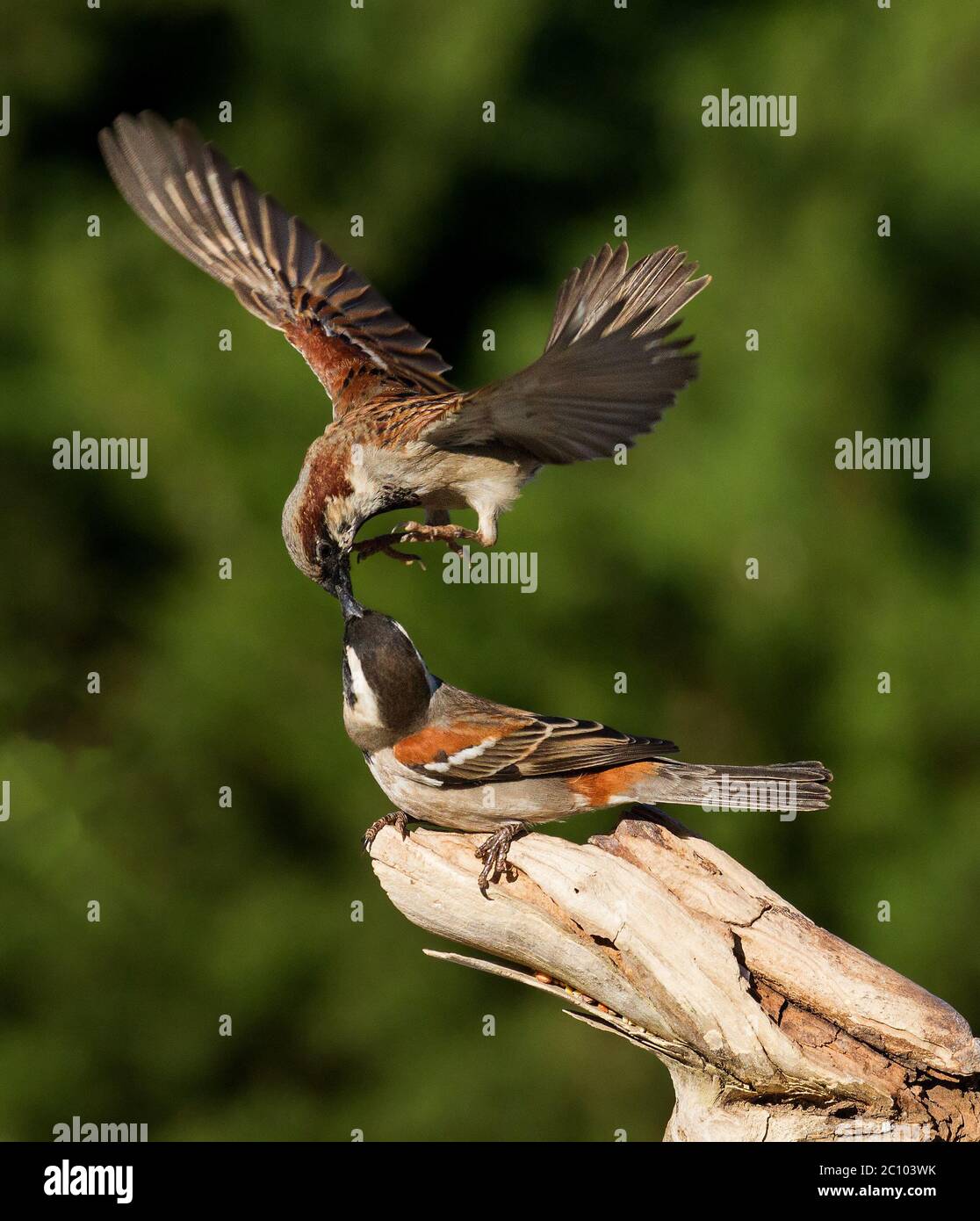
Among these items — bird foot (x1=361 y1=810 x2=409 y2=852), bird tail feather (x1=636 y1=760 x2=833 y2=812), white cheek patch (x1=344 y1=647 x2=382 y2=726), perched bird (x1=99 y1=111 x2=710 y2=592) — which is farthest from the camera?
bird foot (x1=361 y1=810 x2=409 y2=852)

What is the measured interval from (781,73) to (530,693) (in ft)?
11.5

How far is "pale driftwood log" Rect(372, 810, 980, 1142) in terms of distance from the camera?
409cm

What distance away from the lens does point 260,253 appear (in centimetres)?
607

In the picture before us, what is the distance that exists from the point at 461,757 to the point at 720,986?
96 cm

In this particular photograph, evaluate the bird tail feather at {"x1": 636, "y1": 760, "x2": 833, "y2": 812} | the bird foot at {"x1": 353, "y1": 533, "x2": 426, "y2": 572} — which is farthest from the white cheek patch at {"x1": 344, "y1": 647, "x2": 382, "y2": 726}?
the bird tail feather at {"x1": 636, "y1": 760, "x2": 833, "y2": 812}

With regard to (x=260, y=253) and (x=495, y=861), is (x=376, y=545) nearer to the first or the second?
(x=495, y=861)

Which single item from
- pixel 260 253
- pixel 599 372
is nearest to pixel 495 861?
pixel 599 372

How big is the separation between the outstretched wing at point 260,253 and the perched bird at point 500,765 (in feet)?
5.28

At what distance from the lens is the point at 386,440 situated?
4.96 m

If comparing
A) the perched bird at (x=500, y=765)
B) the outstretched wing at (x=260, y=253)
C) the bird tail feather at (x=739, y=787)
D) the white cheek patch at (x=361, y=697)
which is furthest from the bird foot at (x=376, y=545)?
the bird tail feather at (x=739, y=787)

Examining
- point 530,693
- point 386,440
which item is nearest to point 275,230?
point 386,440

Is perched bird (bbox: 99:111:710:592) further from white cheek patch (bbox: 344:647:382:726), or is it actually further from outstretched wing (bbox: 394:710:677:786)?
outstretched wing (bbox: 394:710:677:786)

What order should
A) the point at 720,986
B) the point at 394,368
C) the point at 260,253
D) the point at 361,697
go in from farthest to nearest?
the point at 260,253
the point at 394,368
the point at 361,697
the point at 720,986

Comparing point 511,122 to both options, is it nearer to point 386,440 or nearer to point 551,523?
point 551,523
